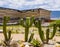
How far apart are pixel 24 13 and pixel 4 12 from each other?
176 centimetres

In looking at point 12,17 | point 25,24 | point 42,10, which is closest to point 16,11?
point 12,17

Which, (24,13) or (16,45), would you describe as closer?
(16,45)

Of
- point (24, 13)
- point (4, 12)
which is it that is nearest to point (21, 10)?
point (24, 13)

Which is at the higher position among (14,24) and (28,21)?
(28,21)

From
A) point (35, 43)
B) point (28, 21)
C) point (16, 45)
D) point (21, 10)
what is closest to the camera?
point (16, 45)

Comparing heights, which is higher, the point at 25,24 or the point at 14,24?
the point at 25,24

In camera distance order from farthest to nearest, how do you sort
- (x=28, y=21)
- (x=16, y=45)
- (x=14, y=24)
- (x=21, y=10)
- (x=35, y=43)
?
(x=21, y=10) < (x=14, y=24) < (x=28, y=21) < (x=35, y=43) < (x=16, y=45)

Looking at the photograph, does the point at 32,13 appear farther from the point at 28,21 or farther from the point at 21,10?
the point at 28,21

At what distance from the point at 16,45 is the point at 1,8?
11303mm

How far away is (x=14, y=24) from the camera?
727 inches

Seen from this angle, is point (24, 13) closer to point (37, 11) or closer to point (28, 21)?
Result: point (37, 11)

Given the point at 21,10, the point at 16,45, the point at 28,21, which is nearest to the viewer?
the point at 16,45

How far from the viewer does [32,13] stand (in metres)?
19.1

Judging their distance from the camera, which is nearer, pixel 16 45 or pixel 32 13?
pixel 16 45
